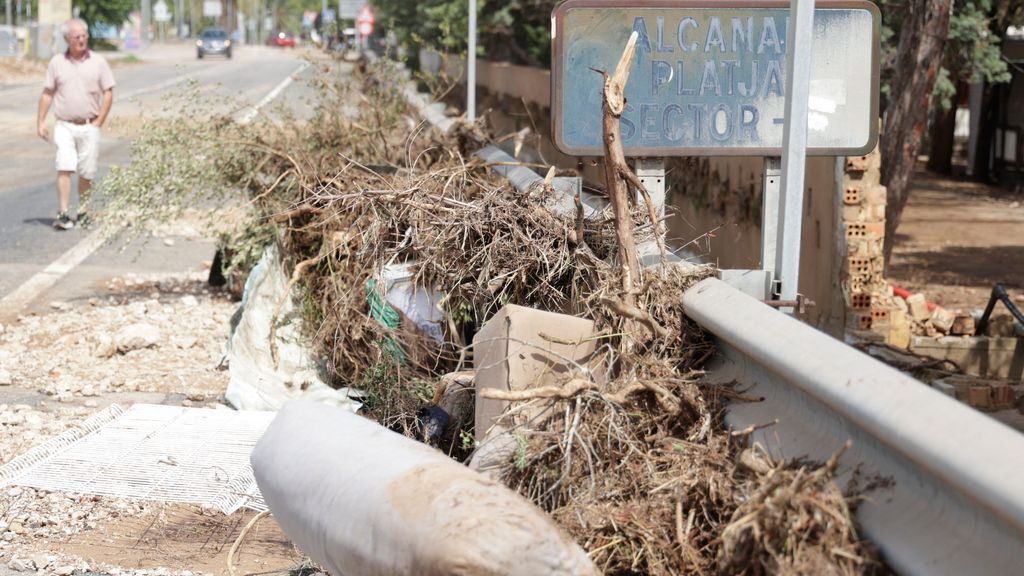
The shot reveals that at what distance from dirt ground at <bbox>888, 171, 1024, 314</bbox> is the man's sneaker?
302 inches

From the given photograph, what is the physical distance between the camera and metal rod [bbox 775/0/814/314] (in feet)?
14.7

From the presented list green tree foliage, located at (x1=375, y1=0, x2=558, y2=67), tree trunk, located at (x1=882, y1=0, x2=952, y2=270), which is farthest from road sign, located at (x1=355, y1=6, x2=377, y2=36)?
tree trunk, located at (x1=882, y1=0, x2=952, y2=270)

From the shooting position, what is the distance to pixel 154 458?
5480mm

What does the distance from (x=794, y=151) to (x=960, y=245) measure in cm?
1107

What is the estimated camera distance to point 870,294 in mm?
8406

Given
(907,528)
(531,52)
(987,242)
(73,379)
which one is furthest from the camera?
(531,52)

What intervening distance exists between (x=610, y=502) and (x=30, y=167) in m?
16.5

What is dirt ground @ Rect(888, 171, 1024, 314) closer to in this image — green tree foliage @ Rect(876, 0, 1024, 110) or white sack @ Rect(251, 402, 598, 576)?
green tree foliage @ Rect(876, 0, 1024, 110)

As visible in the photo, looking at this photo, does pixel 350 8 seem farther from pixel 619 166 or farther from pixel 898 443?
pixel 898 443

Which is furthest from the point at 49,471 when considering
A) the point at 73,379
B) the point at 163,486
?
the point at 73,379

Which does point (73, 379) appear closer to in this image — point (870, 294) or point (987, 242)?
point (870, 294)

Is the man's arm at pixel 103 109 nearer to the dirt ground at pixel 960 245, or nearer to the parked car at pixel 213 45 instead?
the dirt ground at pixel 960 245

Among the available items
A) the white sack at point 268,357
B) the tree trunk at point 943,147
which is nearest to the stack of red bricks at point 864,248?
the white sack at point 268,357

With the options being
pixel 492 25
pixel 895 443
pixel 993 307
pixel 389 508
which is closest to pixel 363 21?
pixel 492 25
